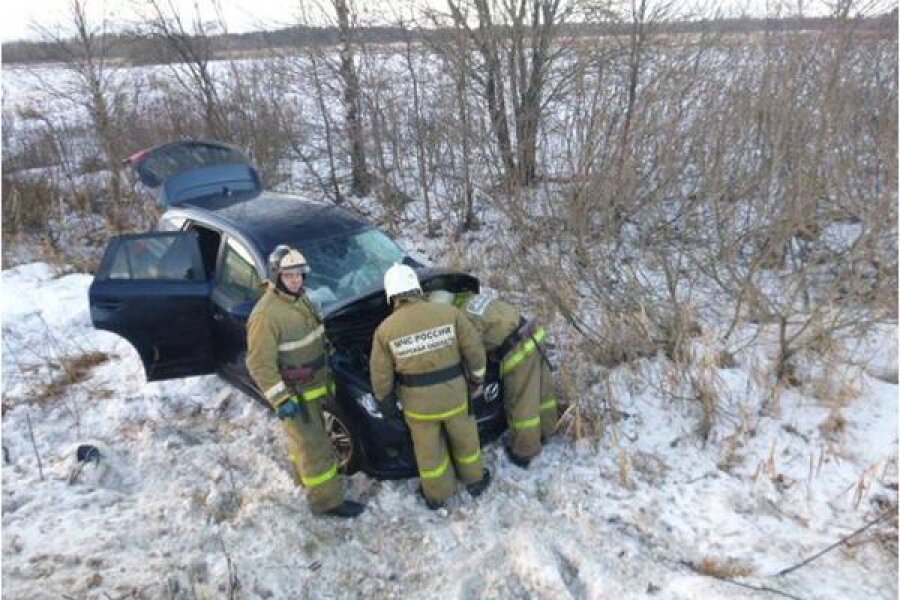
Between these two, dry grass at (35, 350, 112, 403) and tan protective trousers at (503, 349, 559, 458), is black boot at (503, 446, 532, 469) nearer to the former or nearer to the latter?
tan protective trousers at (503, 349, 559, 458)

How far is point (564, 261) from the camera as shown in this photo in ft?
19.3

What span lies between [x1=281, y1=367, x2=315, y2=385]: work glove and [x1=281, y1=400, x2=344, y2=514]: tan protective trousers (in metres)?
0.16

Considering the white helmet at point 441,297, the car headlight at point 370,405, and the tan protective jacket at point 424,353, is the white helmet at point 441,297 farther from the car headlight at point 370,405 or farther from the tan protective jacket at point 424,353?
the car headlight at point 370,405

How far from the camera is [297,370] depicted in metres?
3.98

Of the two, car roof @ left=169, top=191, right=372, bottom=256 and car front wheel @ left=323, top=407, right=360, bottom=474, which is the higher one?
car roof @ left=169, top=191, right=372, bottom=256

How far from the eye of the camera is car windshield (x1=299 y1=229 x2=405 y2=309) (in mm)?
4941

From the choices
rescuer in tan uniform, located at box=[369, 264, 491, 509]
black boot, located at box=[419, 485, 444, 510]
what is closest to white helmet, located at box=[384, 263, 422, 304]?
rescuer in tan uniform, located at box=[369, 264, 491, 509]

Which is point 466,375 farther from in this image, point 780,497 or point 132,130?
point 132,130

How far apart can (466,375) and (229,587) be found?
1.87 metres

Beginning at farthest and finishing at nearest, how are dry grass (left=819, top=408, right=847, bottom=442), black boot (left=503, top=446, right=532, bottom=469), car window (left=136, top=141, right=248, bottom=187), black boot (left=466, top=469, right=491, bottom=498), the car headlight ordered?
1. car window (left=136, top=141, right=248, bottom=187)
2. black boot (left=503, top=446, right=532, bottom=469)
3. dry grass (left=819, top=408, right=847, bottom=442)
4. black boot (left=466, top=469, right=491, bottom=498)
5. the car headlight

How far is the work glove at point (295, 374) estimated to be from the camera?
13.1ft

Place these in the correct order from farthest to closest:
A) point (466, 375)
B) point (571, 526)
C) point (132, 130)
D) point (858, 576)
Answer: point (132, 130), point (466, 375), point (571, 526), point (858, 576)

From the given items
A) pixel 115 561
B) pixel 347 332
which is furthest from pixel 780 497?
pixel 115 561

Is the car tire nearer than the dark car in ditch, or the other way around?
the car tire
